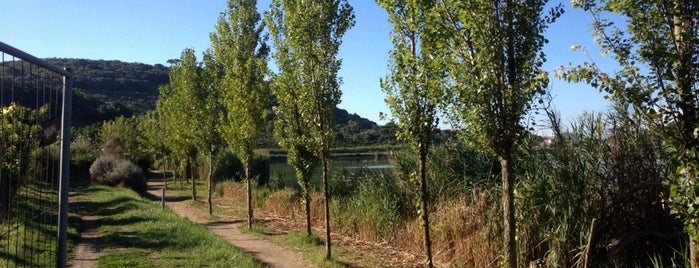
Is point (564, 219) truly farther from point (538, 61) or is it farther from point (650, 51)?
point (650, 51)

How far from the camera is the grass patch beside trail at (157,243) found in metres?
9.76

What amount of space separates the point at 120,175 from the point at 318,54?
67.7 ft

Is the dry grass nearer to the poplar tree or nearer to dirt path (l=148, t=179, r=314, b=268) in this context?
dirt path (l=148, t=179, r=314, b=268)

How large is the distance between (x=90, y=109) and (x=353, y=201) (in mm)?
65565

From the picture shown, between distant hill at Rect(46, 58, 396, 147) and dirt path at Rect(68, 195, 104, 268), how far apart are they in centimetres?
3904

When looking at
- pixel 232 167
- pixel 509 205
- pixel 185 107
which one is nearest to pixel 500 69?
pixel 509 205

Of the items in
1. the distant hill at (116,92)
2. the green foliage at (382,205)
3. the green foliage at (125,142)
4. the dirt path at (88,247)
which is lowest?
the dirt path at (88,247)

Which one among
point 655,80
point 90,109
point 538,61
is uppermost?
point 90,109

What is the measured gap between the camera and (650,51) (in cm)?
427

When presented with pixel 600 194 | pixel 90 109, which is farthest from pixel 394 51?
pixel 90 109

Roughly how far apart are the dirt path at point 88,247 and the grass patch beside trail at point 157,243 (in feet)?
0.50

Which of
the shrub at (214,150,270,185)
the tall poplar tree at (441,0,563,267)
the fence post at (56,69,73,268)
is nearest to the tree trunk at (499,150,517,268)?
the tall poplar tree at (441,0,563,267)

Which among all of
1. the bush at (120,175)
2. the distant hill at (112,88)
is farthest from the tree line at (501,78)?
the distant hill at (112,88)

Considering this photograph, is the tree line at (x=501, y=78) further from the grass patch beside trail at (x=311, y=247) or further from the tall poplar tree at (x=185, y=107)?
the tall poplar tree at (x=185, y=107)
